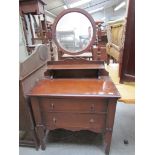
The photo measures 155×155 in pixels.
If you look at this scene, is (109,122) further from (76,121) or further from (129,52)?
(129,52)

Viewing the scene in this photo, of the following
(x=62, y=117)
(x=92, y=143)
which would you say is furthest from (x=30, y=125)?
(x=92, y=143)

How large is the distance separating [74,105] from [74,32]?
0.78m

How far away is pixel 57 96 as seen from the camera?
113cm

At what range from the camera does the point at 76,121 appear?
4.10 ft

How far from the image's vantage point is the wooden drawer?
122cm

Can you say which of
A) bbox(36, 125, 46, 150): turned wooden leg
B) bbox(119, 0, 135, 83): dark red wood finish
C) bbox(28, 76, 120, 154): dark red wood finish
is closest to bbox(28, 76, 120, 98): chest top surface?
bbox(28, 76, 120, 154): dark red wood finish

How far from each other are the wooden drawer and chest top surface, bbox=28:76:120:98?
21 cm

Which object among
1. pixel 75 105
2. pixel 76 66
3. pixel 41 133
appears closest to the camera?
pixel 75 105

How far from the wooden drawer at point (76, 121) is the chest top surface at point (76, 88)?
0.69 ft

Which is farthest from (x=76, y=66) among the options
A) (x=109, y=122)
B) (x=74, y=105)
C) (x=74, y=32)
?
(x=109, y=122)

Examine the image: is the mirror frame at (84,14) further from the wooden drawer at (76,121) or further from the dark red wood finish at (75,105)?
the wooden drawer at (76,121)
